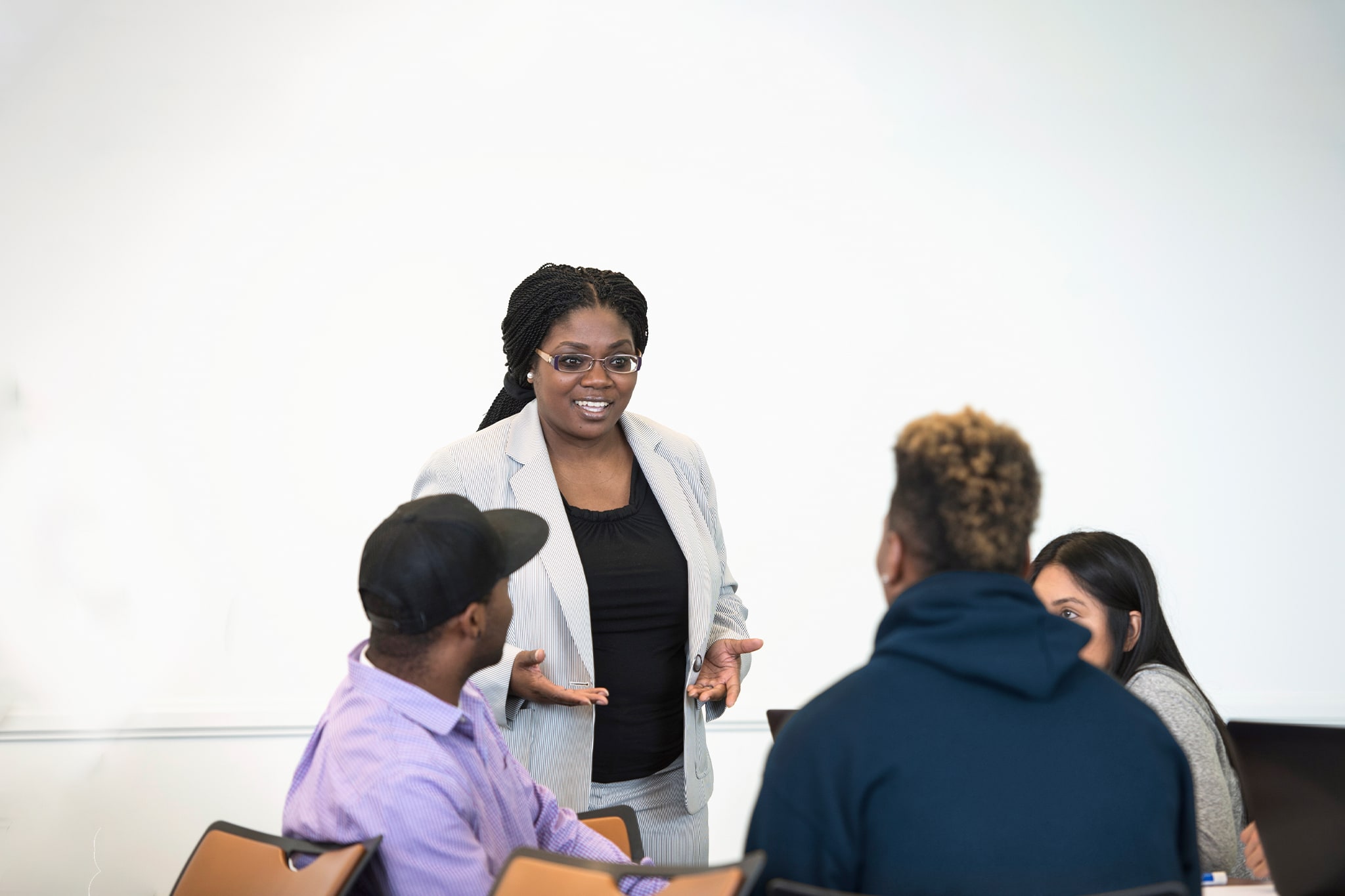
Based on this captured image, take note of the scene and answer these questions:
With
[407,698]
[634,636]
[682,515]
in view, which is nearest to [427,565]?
[407,698]

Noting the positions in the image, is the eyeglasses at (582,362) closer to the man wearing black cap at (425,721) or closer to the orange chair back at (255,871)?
the man wearing black cap at (425,721)

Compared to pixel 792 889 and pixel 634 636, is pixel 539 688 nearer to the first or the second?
pixel 634 636

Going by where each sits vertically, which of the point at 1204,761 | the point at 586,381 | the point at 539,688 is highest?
the point at 586,381

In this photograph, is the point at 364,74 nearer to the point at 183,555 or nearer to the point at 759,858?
the point at 183,555

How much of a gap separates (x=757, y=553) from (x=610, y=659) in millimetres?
1892

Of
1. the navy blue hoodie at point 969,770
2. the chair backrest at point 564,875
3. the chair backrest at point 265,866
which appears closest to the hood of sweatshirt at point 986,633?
the navy blue hoodie at point 969,770

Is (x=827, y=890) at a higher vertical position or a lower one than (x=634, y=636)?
lower

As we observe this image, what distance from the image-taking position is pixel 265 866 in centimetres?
147

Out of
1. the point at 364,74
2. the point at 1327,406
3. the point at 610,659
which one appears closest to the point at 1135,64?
the point at 1327,406

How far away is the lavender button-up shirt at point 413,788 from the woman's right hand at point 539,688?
21cm

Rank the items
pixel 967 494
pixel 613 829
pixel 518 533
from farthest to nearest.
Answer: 1. pixel 613 829
2. pixel 518 533
3. pixel 967 494

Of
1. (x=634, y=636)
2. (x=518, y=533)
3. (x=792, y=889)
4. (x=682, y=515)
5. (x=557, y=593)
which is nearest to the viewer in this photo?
(x=792, y=889)

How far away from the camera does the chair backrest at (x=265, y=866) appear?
1.29m

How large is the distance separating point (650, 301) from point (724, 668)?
2043mm
